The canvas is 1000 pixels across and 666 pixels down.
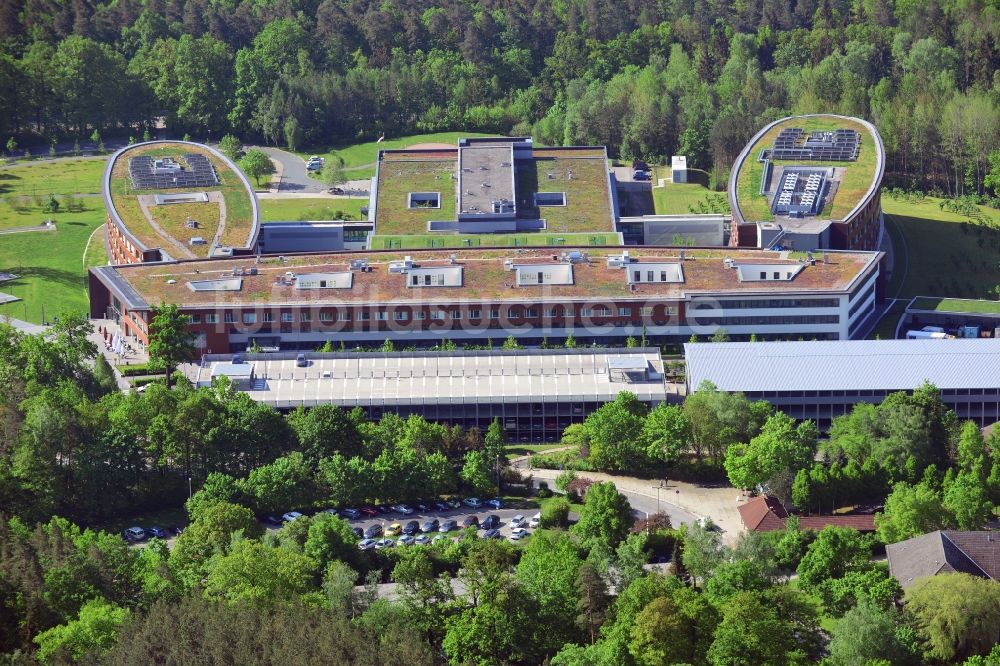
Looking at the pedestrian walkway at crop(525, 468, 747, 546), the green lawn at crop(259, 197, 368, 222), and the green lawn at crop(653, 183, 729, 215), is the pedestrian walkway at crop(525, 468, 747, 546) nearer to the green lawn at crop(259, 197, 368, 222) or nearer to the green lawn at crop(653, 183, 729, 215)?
the green lawn at crop(653, 183, 729, 215)

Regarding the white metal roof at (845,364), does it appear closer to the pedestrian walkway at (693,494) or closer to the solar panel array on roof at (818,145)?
the pedestrian walkway at (693,494)

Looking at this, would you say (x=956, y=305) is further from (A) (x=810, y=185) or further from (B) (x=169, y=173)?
(B) (x=169, y=173)

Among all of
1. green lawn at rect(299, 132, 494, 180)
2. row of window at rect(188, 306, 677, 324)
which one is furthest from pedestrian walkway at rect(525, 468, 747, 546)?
green lawn at rect(299, 132, 494, 180)

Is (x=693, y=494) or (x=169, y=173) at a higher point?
(x=169, y=173)

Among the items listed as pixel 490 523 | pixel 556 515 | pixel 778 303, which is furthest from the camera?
pixel 778 303

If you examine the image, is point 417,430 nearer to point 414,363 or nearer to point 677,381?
point 414,363

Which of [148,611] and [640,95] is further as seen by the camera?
[640,95]

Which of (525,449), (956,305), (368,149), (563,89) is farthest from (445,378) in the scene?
(563,89)

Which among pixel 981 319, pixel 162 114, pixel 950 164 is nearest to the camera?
pixel 981 319

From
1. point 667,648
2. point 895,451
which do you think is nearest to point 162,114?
point 895,451
